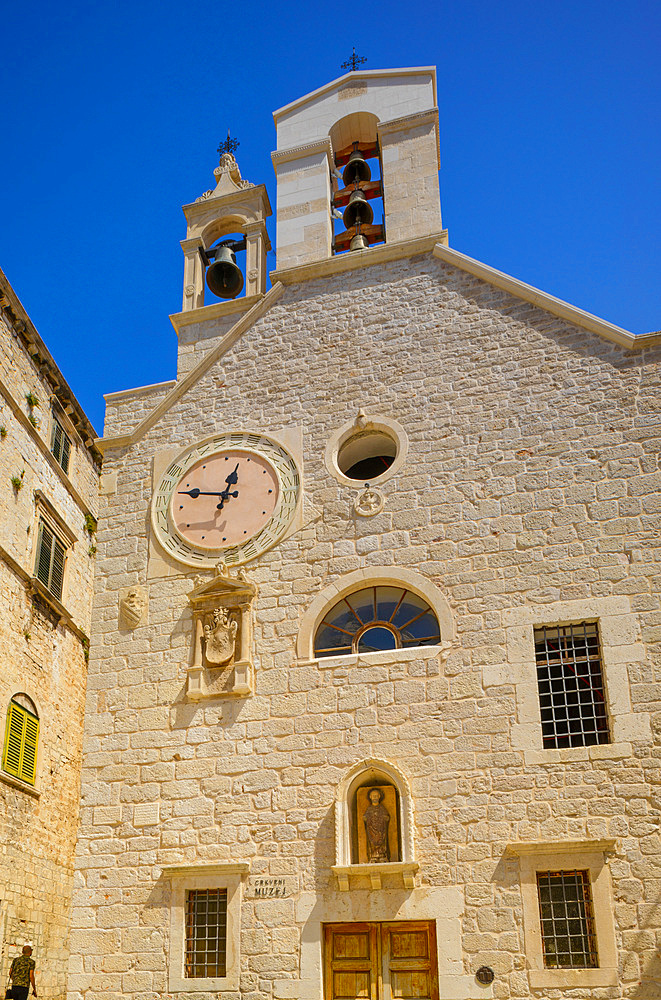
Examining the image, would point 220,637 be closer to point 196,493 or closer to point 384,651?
point 384,651

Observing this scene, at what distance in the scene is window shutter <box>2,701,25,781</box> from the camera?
1430 cm

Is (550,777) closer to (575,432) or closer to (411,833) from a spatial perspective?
(411,833)

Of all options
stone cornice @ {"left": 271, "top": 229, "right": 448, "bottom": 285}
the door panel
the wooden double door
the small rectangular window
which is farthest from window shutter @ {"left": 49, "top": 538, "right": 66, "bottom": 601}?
the wooden double door

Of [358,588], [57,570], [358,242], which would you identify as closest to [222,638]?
[358,588]

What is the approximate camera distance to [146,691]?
39.2 feet

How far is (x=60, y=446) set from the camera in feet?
59.4

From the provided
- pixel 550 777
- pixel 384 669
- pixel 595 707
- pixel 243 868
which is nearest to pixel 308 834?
pixel 243 868

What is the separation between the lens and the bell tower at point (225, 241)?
16.3 meters

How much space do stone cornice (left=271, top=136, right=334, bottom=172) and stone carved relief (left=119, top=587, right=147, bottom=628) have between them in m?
6.92

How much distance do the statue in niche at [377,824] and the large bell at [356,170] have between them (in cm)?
933

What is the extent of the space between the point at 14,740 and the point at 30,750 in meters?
0.64

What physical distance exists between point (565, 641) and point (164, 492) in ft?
18.1

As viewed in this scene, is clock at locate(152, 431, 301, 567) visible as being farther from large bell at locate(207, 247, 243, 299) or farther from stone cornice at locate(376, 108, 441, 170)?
stone cornice at locate(376, 108, 441, 170)

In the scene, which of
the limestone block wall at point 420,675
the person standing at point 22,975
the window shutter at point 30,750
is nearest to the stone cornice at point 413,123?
the limestone block wall at point 420,675
